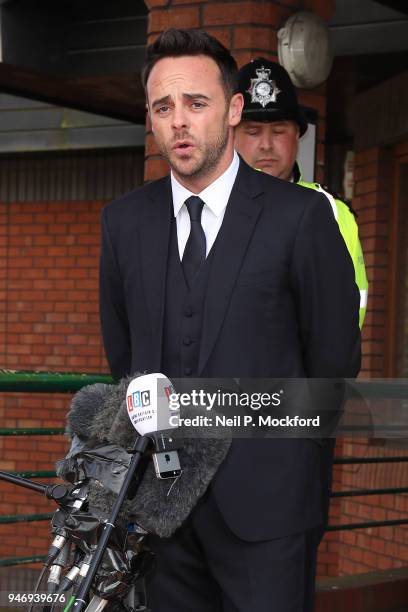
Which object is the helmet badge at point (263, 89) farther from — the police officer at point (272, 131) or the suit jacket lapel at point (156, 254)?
the suit jacket lapel at point (156, 254)

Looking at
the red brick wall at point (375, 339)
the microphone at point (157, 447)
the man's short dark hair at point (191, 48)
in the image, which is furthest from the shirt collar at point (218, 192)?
the red brick wall at point (375, 339)

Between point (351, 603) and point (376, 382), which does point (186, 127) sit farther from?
point (351, 603)

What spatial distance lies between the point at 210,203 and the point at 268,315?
0.89 feet

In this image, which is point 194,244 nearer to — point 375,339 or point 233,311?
point 233,311

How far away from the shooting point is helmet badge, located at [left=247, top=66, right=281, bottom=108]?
331cm

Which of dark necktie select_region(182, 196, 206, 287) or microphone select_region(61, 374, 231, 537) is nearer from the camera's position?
microphone select_region(61, 374, 231, 537)

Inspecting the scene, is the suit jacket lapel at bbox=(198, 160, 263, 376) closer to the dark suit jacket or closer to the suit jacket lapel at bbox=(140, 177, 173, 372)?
the dark suit jacket

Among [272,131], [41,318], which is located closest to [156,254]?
[272,131]

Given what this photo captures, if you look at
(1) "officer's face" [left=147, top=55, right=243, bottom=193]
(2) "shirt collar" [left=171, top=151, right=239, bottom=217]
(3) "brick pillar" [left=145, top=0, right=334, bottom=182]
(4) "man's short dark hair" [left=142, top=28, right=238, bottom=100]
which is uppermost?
(3) "brick pillar" [left=145, top=0, right=334, bottom=182]

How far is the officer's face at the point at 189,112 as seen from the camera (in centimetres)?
230

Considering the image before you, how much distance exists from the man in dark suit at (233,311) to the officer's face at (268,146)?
2.76 ft

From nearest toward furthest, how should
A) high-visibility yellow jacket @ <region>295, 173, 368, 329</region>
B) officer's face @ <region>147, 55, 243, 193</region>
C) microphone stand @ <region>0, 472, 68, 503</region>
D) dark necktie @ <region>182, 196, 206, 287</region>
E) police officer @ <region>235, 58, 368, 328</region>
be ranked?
microphone stand @ <region>0, 472, 68, 503</region>
officer's face @ <region>147, 55, 243, 193</region>
dark necktie @ <region>182, 196, 206, 287</region>
high-visibility yellow jacket @ <region>295, 173, 368, 329</region>
police officer @ <region>235, 58, 368, 328</region>

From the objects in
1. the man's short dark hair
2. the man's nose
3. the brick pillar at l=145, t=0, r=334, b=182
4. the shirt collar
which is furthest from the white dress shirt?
the brick pillar at l=145, t=0, r=334, b=182

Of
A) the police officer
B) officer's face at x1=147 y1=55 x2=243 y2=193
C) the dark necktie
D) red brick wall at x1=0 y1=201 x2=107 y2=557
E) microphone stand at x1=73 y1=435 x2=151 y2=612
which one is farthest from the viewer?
red brick wall at x1=0 y1=201 x2=107 y2=557
